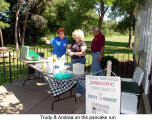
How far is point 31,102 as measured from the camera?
4.72 metres

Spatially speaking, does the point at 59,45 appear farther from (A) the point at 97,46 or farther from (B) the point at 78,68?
(B) the point at 78,68

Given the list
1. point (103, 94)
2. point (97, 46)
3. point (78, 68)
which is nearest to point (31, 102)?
point (78, 68)

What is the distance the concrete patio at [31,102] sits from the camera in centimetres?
422

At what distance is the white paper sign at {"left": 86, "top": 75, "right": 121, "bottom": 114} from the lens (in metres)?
2.48

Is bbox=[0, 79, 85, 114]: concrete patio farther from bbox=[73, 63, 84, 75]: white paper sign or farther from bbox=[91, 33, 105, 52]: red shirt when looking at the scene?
bbox=[91, 33, 105, 52]: red shirt

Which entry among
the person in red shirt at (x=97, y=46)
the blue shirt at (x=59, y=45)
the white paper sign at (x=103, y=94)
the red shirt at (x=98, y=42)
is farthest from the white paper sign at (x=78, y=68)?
the red shirt at (x=98, y=42)

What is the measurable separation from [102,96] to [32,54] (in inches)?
137

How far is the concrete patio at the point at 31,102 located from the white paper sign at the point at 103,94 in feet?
4.22

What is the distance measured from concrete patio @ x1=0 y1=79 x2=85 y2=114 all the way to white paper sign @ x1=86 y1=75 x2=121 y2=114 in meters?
1.29

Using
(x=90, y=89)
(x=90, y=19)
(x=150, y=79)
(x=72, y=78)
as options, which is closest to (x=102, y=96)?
(x=90, y=89)

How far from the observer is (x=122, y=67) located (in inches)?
310

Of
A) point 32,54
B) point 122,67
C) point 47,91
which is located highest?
point 32,54

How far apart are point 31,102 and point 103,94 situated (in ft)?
8.92

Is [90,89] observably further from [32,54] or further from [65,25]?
[65,25]
